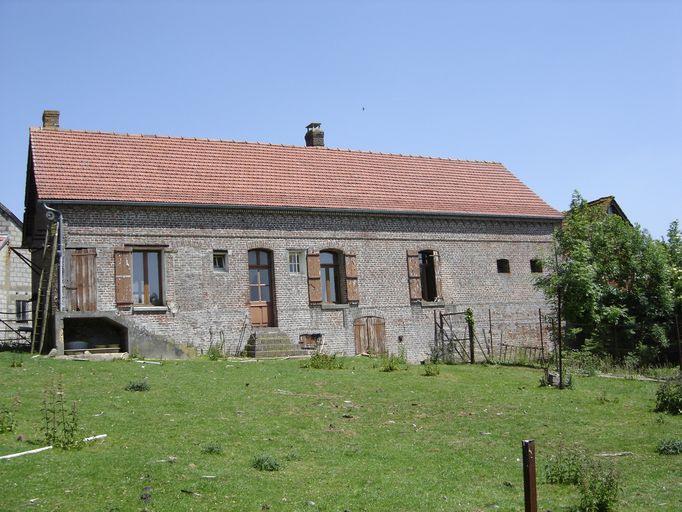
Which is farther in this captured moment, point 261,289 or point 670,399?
point 261,289

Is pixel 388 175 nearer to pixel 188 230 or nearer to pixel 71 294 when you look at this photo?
pixel 188 230

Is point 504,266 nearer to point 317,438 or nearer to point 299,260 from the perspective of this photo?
point 299,260

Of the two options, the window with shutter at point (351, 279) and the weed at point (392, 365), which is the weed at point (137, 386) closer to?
the weed at point (392, 365)

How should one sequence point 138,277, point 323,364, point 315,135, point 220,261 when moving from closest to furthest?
point 323,364, point 138,277, point 220,261, point 315,135

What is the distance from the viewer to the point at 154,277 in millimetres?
21531

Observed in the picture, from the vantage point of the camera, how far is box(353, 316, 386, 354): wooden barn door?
939 inches

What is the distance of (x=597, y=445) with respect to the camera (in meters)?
11.4

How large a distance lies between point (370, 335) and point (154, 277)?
23.2 feet

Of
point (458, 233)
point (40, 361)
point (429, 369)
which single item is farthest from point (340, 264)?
point (40, 361)

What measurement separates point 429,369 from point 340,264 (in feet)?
21.4

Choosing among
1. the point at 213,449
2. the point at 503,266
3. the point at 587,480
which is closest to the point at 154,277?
the point at 213,449

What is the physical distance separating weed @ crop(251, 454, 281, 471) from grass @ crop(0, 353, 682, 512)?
0.09m

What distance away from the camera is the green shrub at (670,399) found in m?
13.9

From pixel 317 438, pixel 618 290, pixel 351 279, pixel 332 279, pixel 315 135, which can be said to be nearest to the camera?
pixel 317 438
